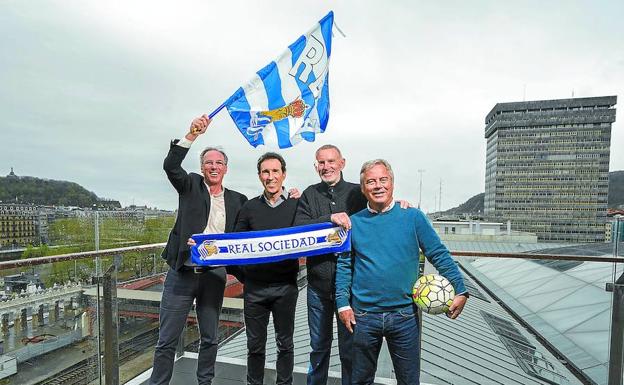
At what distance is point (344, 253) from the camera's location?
97.9 inches

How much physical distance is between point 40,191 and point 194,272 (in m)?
65.6

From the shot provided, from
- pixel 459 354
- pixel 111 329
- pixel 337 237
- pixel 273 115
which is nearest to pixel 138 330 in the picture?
pixel 111 329

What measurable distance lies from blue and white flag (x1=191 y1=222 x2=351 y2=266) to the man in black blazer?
13 centimetres

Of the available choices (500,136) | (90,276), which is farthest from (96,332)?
(500,136)

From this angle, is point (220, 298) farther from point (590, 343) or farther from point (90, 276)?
point (590, 343)

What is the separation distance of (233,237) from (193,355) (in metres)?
1.98

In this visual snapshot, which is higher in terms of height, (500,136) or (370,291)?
(500,136)

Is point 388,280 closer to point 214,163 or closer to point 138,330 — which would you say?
point 214,163

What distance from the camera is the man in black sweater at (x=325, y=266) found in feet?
8.70

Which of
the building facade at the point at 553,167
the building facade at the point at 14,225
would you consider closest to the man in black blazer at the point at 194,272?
the building facade at the point at 14,225

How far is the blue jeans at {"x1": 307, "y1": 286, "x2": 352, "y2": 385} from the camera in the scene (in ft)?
A: 8.71

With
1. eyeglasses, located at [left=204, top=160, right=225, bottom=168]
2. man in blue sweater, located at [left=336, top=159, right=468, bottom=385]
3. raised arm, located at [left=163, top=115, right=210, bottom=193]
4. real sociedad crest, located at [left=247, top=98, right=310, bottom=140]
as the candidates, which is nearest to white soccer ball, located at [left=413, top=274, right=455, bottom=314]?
man in blue sweater, located at [left=336, top=159, right=468, bottom=385]

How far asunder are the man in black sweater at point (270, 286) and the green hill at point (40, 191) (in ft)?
167

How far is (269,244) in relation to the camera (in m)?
2.69
